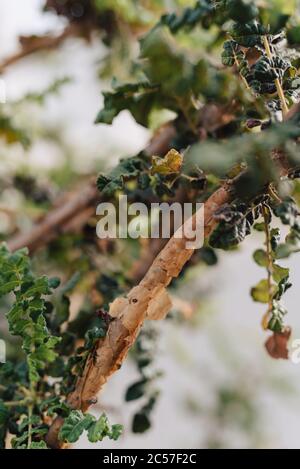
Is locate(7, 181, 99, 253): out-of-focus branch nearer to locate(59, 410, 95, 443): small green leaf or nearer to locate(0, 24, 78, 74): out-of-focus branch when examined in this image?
locate(0, 24, 78, 74): out-of-focus branch

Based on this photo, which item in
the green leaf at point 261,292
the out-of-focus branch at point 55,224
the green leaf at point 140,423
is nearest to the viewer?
the green leaf at point 261,292

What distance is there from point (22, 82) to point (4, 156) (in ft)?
1.47

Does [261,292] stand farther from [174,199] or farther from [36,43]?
[36,43]

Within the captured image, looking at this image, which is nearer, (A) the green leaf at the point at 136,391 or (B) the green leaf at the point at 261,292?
(B) the green leaf at the point at 261,292

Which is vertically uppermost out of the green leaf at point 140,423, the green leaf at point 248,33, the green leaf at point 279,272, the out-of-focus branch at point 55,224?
the out-of-focus branch at point 55,224

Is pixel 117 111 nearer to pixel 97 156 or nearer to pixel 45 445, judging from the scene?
pixel 45 445

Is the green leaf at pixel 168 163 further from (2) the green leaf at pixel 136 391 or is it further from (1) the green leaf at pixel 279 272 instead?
(2) the green leaf at pixel 136 391

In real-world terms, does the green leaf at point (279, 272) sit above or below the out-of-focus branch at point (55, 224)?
below

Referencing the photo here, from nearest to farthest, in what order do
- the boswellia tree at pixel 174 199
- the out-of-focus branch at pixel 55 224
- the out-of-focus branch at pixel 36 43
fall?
the boswellia tree at pixel 174 199 → the out-of-focus branch at pixel 55 224 → the out-of-focus branch at pixel 36 43

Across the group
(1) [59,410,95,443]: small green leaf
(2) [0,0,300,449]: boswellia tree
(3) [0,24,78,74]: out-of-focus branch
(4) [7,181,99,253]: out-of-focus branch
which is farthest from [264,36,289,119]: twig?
(3) [0,24,78,74]: out-of-focus branch

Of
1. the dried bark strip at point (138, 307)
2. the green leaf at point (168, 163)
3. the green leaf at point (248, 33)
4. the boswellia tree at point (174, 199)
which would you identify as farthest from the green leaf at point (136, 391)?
the green leaf at point (248, 33)

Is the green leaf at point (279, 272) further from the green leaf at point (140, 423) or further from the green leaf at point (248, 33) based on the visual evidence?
the green leaf at point (140, 423)

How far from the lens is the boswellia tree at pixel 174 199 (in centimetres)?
48

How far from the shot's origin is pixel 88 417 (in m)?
0.53
